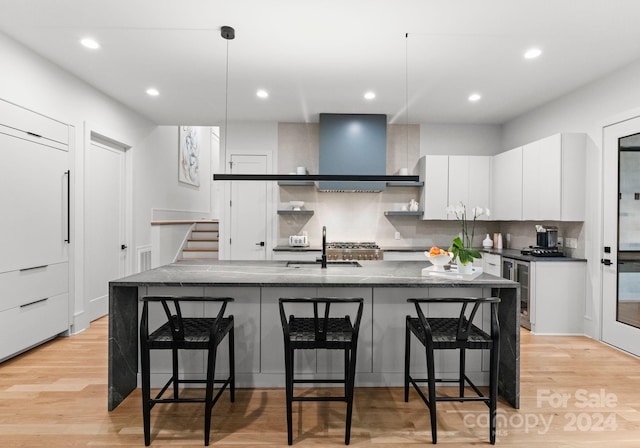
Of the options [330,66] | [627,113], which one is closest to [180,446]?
[330,66]

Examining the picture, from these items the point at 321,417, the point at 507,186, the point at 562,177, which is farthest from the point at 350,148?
the point at 321,417

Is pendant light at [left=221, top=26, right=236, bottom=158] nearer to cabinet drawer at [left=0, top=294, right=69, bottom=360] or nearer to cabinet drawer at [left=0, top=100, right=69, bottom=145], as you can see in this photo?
cabinet drawer at [left=0, top=100, right=69, bottom=145]

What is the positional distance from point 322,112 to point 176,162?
3.16 meters

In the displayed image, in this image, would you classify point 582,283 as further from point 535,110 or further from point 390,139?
point 390,139

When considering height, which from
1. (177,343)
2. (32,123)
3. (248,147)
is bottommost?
(177,343)

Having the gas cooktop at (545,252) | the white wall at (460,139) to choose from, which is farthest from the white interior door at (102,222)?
the gas cooktop at (545,252)

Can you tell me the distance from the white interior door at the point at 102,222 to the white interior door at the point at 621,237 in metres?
5.71

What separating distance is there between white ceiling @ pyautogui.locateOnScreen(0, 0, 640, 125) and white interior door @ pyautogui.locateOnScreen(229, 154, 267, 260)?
1075 millimetres

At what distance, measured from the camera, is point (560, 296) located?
4.22 metres

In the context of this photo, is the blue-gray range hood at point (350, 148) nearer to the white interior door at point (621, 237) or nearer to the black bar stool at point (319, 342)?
the white interior door at point (621, 237)

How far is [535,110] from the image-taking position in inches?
201

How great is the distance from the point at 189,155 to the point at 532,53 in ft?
20.7

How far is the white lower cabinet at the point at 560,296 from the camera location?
13.8 ft

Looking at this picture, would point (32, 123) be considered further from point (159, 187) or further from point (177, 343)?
point (177, 343)
